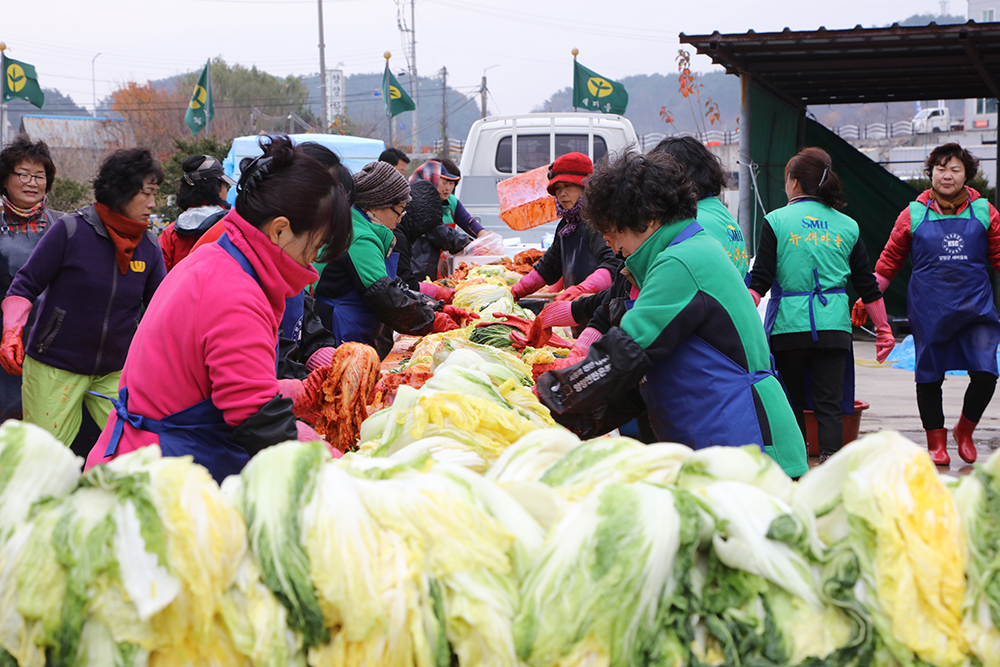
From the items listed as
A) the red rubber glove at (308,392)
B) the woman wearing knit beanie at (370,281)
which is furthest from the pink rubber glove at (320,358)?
the woman wearing knit beanie at (370,281)

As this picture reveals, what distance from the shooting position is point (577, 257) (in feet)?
16.5

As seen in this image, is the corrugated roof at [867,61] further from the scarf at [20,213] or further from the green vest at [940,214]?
the scarf at [20,213]

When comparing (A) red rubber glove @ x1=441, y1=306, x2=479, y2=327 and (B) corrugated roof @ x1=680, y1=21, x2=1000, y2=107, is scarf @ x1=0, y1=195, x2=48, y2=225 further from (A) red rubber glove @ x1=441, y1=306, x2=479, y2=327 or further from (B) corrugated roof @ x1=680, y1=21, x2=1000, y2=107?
(B) corrugated roof @ x1=680, y1=21, x2=1000, y2=107

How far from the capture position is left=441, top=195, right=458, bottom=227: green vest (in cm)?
784

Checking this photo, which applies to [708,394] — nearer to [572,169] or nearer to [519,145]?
[572,169]

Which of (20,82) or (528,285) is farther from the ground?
(20,82)

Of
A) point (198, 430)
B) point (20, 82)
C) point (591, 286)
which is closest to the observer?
point (198, 430)

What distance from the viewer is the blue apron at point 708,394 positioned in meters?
2.41

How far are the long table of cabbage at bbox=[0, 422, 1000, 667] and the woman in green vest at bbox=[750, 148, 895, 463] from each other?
11.9 ft

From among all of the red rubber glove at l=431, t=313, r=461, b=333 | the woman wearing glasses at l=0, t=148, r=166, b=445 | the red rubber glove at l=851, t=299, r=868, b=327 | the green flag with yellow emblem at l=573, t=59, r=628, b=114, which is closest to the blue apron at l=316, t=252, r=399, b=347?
the red rubber glove at l=431, t=313, r=461, b=333

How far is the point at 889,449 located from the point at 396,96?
2200 cm

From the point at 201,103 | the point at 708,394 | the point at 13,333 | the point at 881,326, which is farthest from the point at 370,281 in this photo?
the point at 201,103

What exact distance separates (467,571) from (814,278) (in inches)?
159

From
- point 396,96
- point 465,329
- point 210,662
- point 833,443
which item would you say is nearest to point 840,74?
point 833,443
